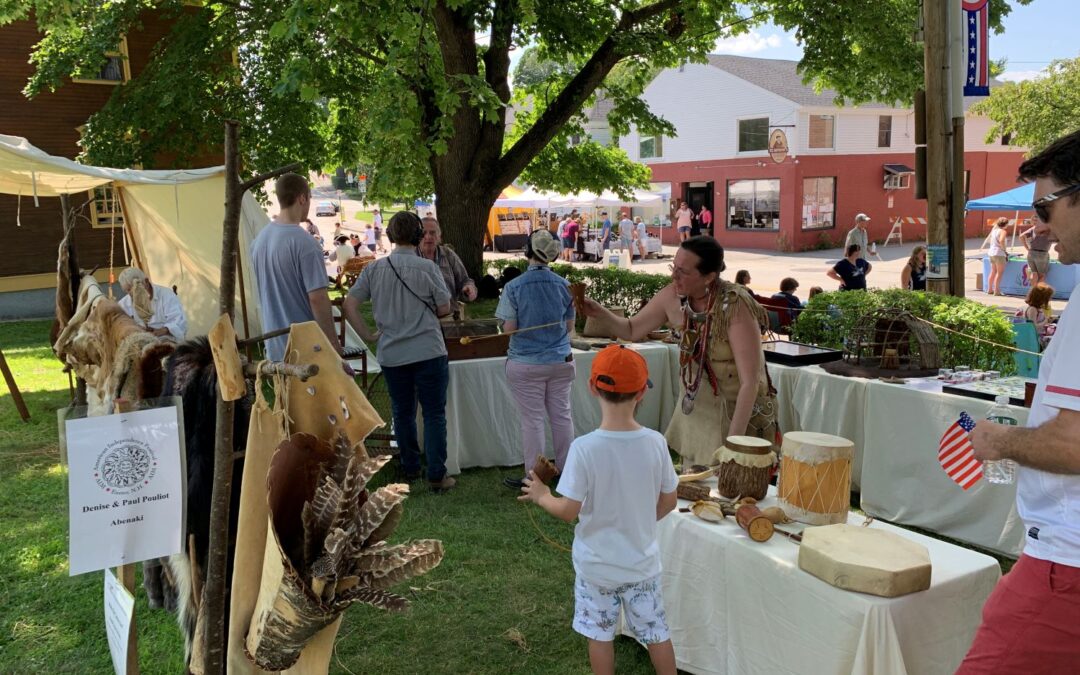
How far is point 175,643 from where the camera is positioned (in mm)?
3586

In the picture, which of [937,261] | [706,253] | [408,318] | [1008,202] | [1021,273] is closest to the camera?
[706,253]

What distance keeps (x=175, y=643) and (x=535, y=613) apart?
5.51 feet

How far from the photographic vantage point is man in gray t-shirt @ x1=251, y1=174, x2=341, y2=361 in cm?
429

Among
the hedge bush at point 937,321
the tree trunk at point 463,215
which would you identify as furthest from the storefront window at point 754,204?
the hedge bush at point 937,321

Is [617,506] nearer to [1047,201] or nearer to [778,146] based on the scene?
[1047,201]

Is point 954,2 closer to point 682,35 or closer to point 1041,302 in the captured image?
point 1041,302

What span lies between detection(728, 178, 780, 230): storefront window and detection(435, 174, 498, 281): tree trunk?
766 inches

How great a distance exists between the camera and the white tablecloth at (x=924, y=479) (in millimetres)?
4355

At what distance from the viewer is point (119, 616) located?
1974 millimetres

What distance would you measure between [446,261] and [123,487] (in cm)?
532

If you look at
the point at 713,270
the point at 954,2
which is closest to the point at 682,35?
the point at 954,2

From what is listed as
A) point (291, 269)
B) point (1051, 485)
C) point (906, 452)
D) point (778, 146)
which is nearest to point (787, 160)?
point (778, 146)

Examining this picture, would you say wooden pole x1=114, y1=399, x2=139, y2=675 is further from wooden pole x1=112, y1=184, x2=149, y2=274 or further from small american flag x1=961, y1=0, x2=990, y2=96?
wooden pole x1=112, y1=184, x2=149, y2=274

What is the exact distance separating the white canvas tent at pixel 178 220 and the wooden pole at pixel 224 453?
5.86 metres
